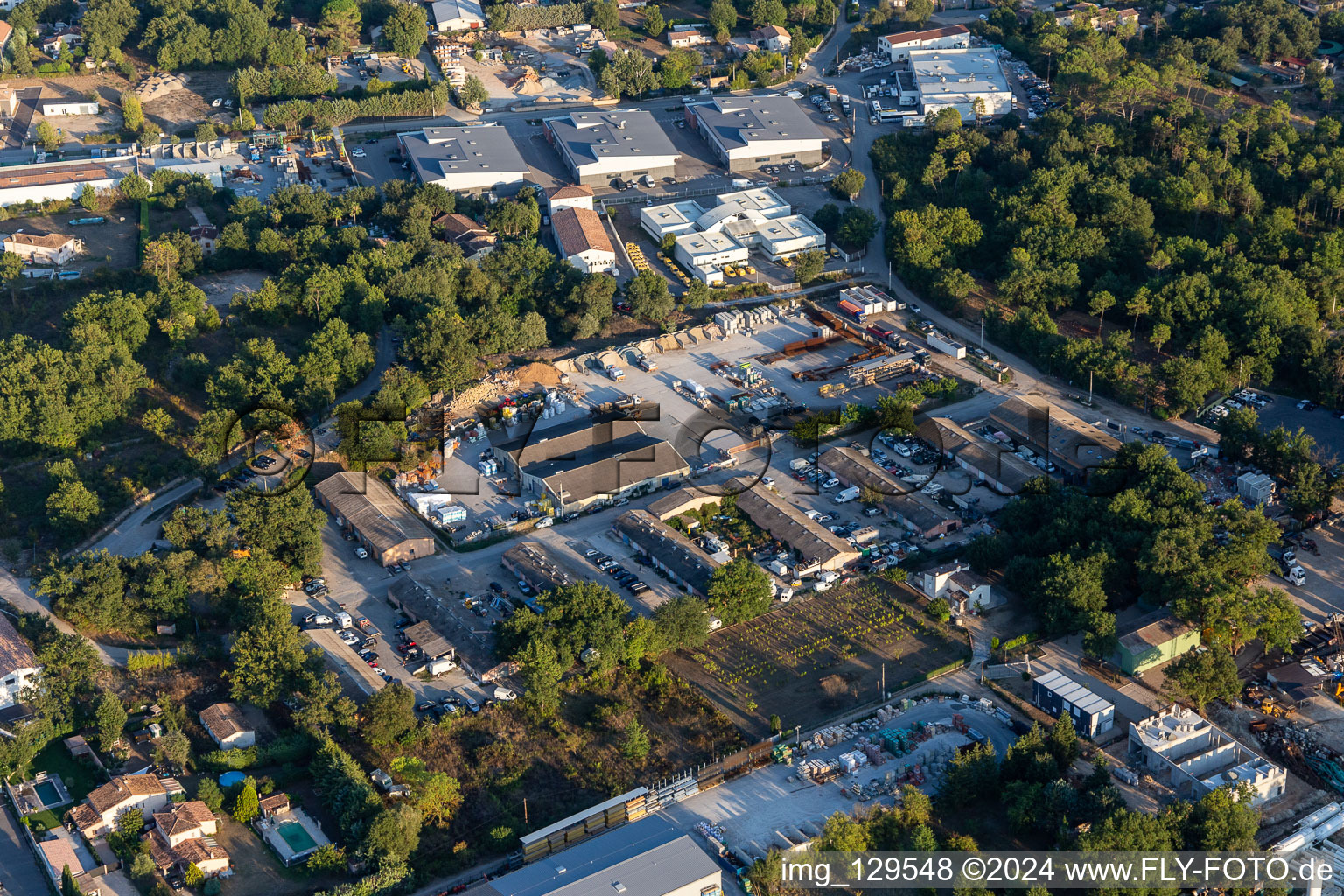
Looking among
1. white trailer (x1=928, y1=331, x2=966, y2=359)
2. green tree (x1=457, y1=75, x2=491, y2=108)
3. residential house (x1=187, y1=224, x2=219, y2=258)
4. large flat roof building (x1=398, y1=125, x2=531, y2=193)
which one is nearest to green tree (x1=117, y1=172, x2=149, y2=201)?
residential house (x1=187, y1=224, x2=219, y2=258)

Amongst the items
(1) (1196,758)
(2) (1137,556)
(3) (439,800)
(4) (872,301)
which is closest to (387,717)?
(3) (439,800)

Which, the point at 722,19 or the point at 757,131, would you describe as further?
the point at 722,19

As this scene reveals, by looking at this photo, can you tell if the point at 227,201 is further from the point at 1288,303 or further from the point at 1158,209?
the point at 1288,303

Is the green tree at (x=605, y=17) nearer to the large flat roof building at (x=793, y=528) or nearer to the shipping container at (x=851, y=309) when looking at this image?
the shipping container at (x=851, y=309)

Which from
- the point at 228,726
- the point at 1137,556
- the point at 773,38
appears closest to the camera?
the point at 228,726

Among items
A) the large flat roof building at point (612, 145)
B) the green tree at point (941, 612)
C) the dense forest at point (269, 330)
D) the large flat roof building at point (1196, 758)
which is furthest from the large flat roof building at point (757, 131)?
the large flat roof building at point (1196, 758)

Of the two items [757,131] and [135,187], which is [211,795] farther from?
[757,131]
